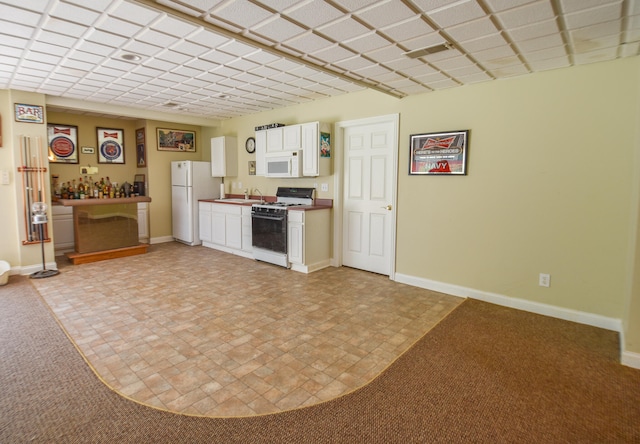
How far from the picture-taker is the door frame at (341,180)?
174 inches

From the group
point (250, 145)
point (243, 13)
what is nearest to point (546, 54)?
point (243, 13)

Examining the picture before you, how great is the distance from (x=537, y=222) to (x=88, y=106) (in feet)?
20.9

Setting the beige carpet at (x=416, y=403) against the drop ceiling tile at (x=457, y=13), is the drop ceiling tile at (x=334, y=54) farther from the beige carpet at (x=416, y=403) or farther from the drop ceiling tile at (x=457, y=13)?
the beige carpet at (x=416, y=403)

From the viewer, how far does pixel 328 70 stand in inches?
140

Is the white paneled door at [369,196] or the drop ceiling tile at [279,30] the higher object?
the drop ceiling tile at [279,30]

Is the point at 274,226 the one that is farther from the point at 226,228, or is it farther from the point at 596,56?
the point at 596,56

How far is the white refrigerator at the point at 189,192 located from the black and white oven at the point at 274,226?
1.91 m

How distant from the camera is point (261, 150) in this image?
5.77 metres

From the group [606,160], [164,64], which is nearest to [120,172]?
[164,64]

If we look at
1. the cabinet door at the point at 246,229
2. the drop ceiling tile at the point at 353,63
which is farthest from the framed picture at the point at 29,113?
the drop ceiling tile at the point at 353,63

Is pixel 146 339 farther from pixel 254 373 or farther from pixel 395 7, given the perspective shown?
pixel 395 7

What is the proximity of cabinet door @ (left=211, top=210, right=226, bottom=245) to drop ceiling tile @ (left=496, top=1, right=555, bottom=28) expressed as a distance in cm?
508

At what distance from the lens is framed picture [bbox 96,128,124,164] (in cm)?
661

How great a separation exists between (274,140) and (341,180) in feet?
4.42
